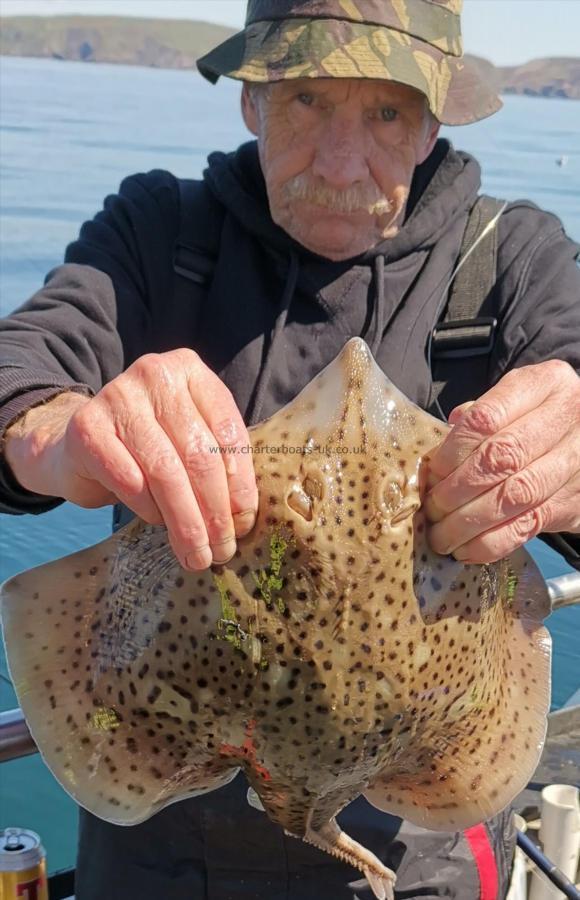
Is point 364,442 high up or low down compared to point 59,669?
up

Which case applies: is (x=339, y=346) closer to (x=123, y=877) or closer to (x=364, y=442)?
(x=364, y=442)

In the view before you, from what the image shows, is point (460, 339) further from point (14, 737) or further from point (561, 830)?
point (561, 830)

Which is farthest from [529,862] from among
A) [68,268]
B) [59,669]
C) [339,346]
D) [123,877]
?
[68,268]

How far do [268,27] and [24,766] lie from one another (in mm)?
7036

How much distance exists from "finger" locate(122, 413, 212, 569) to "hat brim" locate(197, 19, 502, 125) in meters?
1.13

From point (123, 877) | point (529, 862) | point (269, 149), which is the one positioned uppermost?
point (269, 149)

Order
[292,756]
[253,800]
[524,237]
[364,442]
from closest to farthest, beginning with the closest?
[364,442] → [292,756] → [253,800] → [524,237]

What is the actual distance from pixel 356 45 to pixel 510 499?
4.07 feet

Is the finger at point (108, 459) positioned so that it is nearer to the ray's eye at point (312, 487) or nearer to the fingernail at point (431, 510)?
the ray's eye at point (312, 487)

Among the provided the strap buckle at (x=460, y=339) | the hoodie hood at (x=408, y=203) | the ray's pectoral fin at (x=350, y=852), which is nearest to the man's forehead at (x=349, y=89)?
the hoodie hood at (x=408, y=203)

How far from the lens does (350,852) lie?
7.11 ft

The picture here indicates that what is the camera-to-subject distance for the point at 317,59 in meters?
2.30

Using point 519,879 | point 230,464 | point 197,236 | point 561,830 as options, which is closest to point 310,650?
point 230,464

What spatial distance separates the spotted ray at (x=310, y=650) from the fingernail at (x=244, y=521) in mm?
20
